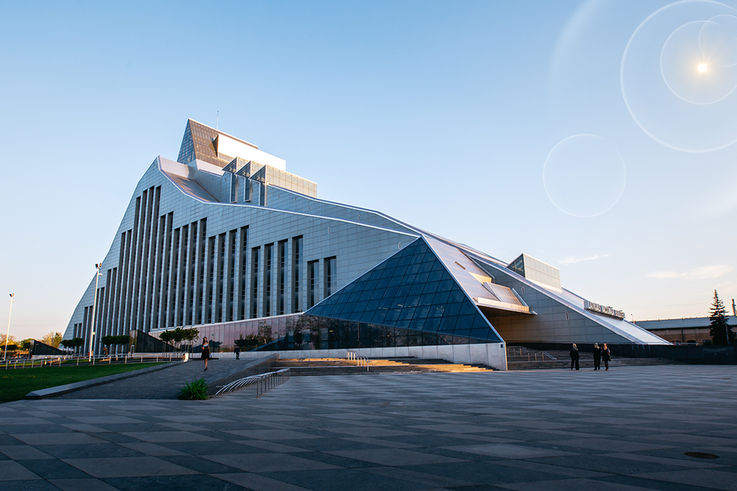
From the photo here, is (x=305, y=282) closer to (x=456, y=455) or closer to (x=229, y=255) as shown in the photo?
(x=229, y=255)

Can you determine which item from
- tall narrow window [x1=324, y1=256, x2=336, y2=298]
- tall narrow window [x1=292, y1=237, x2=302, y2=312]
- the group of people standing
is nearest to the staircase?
the group of people standing

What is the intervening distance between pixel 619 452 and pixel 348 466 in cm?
335

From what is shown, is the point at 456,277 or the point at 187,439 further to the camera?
the point at 456,277

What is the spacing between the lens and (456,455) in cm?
589

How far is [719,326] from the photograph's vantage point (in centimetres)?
6306

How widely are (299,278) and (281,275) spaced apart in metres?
3.15

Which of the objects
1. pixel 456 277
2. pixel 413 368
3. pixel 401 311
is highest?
pixel 456 277

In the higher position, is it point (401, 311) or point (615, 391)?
point (401, 311)

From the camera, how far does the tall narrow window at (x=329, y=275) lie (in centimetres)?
5344

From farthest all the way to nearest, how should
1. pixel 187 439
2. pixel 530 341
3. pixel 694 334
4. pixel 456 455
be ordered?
pixel 694 334, pixel 530 341, pixel 187 439, pixel 456 455

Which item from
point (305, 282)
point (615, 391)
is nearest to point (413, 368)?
point (615, 391)

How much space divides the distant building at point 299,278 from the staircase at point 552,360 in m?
2.28

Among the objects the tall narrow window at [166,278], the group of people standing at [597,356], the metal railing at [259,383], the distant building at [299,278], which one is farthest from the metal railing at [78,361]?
the group of people standing at [597,356]

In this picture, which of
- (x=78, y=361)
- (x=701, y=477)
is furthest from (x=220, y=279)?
(x=701, y=477)
